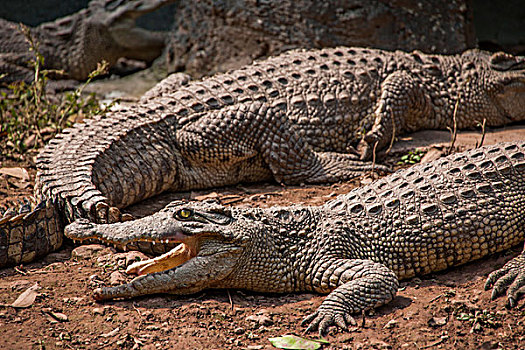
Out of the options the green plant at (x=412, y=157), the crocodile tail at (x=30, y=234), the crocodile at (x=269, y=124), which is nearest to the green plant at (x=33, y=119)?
the crocodile at (x=269, y=124)

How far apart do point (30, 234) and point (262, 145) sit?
7.68 ft

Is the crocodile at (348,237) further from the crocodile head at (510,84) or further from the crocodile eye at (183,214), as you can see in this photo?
the crocodile head at (510,84)

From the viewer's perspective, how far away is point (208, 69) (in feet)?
26.1

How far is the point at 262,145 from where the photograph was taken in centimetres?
511

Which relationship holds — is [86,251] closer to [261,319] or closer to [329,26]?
[261,319]

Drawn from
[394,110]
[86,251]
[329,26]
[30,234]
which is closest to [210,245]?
[86,251]

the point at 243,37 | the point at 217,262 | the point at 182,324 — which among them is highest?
the point at 243,37

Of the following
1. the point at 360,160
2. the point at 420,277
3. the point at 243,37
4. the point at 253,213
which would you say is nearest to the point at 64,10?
the point at 243,37

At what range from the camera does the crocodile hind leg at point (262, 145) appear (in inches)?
197

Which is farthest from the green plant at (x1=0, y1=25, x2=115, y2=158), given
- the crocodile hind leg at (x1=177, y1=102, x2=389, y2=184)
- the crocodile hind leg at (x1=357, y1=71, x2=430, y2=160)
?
the crocodile hind leg at (x1=357, y1=71, x2=430, y2=160)

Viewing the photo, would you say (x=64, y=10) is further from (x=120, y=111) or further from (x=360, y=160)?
(x=360, y=160)

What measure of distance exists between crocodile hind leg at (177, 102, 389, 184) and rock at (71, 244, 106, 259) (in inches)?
56.3

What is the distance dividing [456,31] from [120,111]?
5.23m

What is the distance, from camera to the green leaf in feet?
9.21
